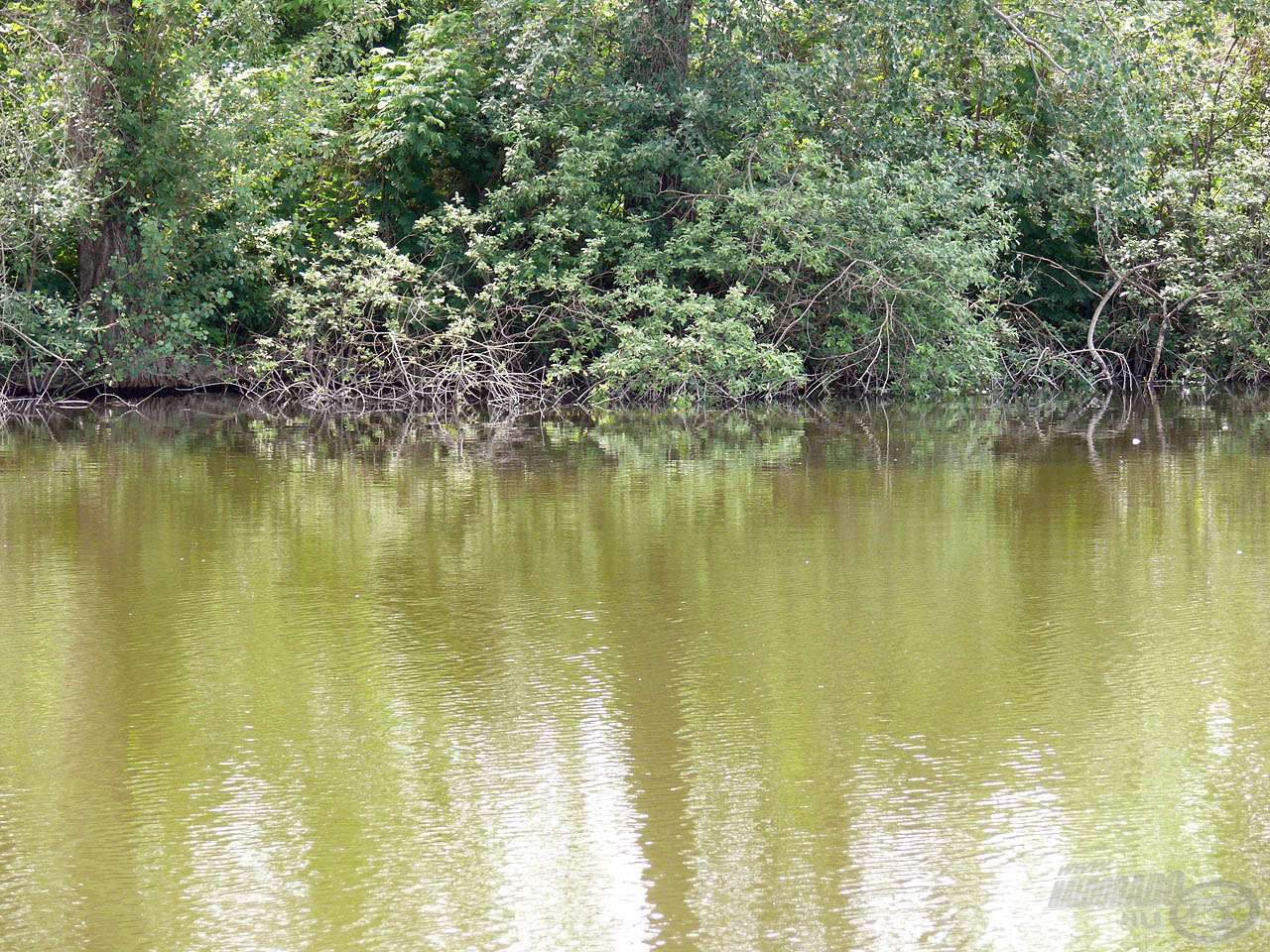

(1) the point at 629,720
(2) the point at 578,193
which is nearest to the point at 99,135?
(2) the point at 578,193

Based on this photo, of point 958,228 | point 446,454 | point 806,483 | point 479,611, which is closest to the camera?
point 479,611

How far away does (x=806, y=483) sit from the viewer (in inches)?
423

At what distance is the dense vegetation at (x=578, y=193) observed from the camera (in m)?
17.6

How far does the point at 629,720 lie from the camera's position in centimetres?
506

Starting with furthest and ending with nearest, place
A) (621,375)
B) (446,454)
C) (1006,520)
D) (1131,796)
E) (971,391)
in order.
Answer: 1. (971,391)
2. (621,375)
3. (446,454)
4. (1006,520)
5. (1131,796)

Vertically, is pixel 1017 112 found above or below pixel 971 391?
above

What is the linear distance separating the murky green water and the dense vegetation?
8231 millimetres

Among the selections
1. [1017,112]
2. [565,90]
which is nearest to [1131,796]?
[565,90]

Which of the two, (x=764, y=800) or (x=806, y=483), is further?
(x=806, y=483)

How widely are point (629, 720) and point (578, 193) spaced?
14012 millimetres

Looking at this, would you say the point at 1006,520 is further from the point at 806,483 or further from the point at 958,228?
the point at 958,228

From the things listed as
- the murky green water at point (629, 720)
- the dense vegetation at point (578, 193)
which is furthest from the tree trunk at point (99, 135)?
the murky green water at point (629, 720)

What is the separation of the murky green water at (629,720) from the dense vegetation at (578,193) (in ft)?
27.0

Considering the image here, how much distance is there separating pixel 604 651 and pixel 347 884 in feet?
7.25
